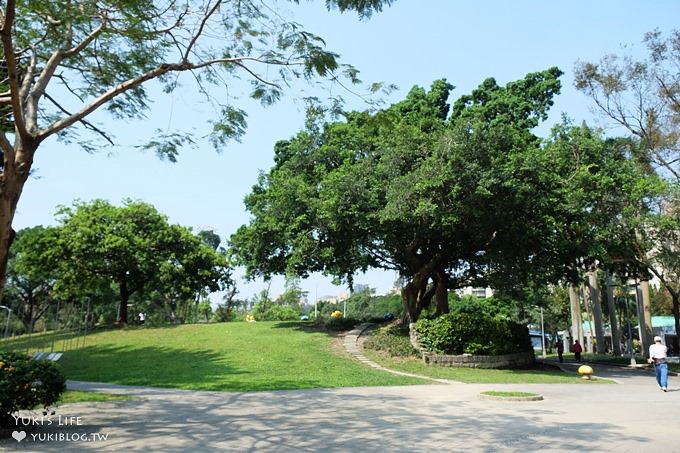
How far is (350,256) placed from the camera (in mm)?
23156

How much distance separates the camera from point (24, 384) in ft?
21.7

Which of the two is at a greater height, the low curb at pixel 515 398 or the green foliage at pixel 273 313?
the green foliage at pixel 273 313

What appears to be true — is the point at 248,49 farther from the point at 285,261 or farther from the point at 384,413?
the point at 285,261

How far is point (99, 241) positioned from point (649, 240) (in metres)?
28.5

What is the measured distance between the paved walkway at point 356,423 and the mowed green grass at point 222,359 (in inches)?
90.7

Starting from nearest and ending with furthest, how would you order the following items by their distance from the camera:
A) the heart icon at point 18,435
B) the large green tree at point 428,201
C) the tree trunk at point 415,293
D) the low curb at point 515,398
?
the heart icon at point 18,435
the low curb at point 515,398
the large green tree at point 428,201
the tree trunk at point 415,293

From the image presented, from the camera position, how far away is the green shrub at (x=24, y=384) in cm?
643

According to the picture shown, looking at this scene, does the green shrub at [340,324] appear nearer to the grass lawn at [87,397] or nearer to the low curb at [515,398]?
the low curb at [515,398]

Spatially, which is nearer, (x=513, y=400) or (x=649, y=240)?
(x=513, y=400)

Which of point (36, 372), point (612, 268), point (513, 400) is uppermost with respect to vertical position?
point (612, 268)

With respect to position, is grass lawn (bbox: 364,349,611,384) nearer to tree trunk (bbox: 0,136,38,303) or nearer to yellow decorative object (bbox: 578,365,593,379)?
yellow decorative object (bbox: 578,365,593,379)

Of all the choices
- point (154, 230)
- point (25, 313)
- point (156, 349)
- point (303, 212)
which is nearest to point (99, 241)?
point (154, 230)

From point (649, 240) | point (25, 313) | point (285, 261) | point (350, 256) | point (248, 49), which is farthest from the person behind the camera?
point (25, 313)

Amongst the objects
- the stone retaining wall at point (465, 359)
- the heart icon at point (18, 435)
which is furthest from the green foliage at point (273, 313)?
the heart icon at point (18, 435)
